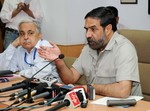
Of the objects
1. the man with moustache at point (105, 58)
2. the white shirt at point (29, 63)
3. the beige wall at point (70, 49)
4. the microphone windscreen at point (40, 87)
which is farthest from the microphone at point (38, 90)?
the beige wall at point (70, 49)

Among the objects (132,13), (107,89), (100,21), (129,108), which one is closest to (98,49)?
(100,21)

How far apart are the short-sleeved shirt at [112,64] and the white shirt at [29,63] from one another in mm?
234

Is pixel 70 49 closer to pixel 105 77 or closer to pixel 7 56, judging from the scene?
pixel 7 56

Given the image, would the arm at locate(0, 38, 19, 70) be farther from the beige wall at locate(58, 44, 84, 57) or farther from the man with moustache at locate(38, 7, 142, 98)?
the beige wall at locate(58, 44, 84, 57)

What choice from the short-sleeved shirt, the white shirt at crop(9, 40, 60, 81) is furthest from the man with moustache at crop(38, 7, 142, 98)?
the white shirt at crop(9, 40, 60, 81)

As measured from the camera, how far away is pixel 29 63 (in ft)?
8.72

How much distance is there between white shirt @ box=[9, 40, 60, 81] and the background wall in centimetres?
158

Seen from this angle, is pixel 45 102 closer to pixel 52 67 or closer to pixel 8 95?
pixel 8 95

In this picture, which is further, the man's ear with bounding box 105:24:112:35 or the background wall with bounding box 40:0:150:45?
the background wall with bounding box 40:0:150:45

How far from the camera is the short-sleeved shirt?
201 centimetres

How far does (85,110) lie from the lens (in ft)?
5.09

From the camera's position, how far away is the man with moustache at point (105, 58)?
199 cm

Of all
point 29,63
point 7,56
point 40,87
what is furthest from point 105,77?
point 7,56

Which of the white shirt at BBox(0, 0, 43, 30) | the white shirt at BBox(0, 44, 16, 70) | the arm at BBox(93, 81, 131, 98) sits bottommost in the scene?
the arm at BBox(93, 81, 131, 98)
